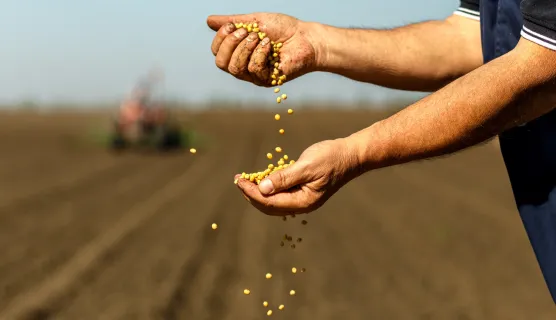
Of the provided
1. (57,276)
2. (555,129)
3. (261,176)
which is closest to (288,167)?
(261,176)

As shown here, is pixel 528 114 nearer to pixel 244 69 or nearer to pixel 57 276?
pixel 244 69

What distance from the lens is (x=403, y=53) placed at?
301 centimetres

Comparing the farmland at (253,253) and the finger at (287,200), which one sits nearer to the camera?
the finger at (287,200)

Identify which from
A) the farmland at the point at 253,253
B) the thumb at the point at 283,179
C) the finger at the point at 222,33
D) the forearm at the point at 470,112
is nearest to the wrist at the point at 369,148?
the forearm at the point at 470,112

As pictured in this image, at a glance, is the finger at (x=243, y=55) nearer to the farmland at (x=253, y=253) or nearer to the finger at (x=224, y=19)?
the finger at (x=224, y=19)

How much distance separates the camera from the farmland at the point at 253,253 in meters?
6.63

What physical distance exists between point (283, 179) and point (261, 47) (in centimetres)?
58

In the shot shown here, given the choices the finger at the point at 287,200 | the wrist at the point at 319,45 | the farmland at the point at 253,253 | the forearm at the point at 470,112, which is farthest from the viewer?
the farmland at the point at 253,253

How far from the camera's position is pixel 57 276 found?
7426 mm

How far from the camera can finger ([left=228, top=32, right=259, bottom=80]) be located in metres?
2.86

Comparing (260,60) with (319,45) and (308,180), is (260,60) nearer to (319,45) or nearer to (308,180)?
(319,45)

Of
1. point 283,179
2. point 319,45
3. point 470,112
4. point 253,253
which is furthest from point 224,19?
point 253,253

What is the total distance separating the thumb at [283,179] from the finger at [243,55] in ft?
1.73

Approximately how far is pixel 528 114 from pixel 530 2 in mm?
300
